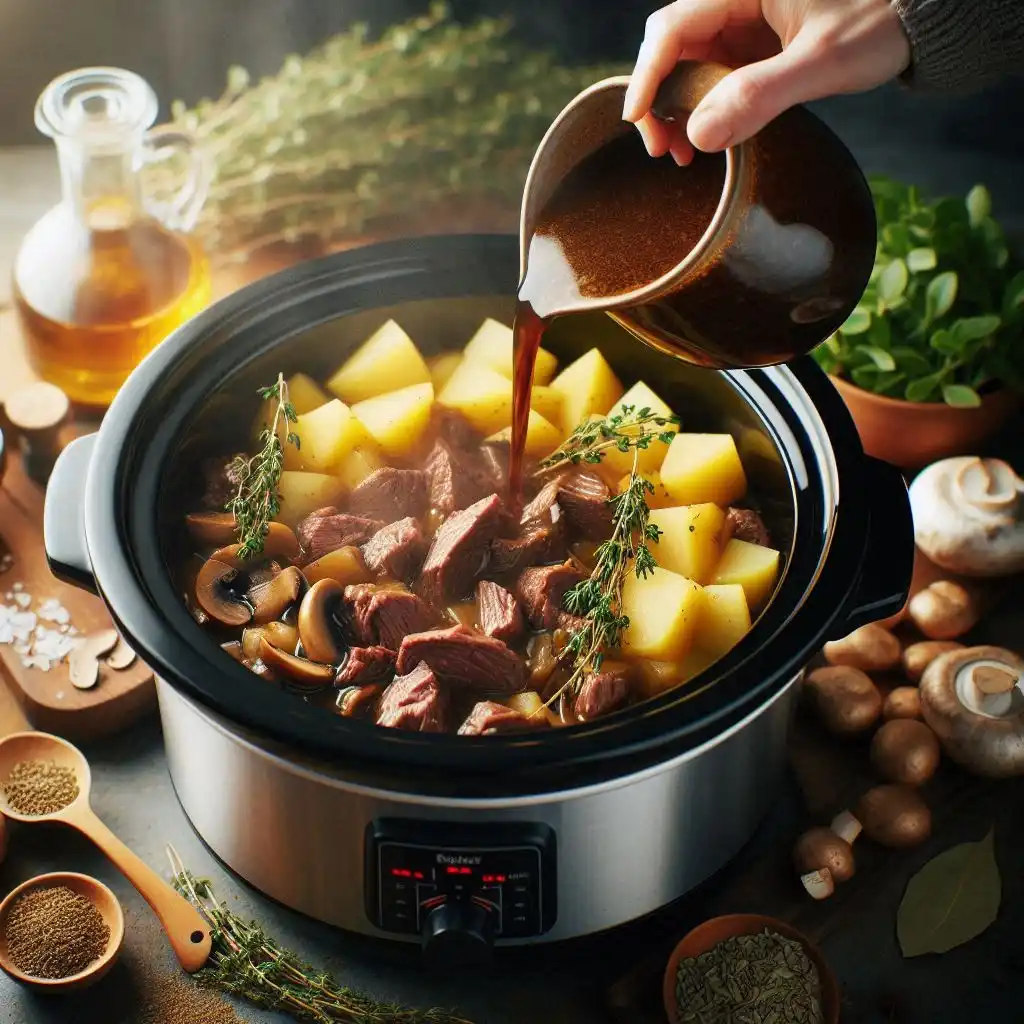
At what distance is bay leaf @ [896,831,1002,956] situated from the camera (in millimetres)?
2570

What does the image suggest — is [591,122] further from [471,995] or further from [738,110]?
[471,995]

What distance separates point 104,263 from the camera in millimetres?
3262

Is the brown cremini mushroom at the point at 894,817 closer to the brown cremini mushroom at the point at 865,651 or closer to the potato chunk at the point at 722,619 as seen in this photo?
the brown cremini mushroom at the point at 865,651

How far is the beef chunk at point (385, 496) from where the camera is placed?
2752 mm

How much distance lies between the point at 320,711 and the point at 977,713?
145cm

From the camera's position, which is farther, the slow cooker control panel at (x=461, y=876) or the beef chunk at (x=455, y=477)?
the beef chunk at (x=455, y=477)

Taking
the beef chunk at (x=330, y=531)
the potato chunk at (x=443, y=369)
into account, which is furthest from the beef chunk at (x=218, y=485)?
the potato chunk at (x=443, y=369)

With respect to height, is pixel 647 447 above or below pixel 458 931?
above

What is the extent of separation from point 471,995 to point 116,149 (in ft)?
6.76

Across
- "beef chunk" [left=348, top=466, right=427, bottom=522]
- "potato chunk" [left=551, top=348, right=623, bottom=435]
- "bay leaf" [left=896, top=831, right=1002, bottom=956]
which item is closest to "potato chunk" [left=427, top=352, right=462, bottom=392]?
"potato chunk" [left=551, top=348, right=623, bottom=435]

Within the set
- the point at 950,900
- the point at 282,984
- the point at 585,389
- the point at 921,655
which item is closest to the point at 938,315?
the point at 921,655

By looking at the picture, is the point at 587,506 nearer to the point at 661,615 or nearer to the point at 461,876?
the point at 661,615

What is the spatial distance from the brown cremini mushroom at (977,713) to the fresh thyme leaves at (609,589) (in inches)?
30.0

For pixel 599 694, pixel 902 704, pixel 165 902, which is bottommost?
pixel 902 704
